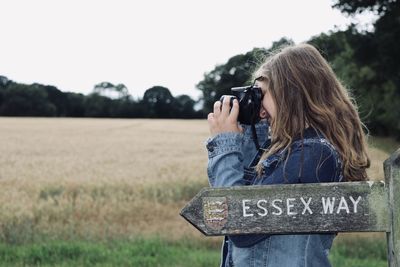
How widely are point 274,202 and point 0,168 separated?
1406 cm

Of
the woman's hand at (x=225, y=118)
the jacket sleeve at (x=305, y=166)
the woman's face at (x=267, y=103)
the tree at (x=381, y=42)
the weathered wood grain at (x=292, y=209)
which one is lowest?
the weathered wood grain at (x=292, y=209)

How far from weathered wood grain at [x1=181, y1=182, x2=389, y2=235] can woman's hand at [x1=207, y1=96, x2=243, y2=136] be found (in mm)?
285

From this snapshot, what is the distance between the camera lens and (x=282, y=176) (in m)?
1.84

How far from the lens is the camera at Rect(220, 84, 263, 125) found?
6.57 ft

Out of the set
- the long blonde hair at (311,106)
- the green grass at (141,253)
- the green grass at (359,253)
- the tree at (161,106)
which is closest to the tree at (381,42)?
the green grass at (359,253)

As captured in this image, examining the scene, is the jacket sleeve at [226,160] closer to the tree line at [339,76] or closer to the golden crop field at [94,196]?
the tree line at [339,76]

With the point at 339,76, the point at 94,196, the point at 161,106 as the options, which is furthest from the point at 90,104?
the point at 94,196

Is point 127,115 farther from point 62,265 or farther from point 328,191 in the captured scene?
point 328,191

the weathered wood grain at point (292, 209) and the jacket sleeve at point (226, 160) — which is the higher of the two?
the jacket sleeve at point (226, 160)

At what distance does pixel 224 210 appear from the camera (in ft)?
5.70

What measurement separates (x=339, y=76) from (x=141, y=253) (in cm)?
2968

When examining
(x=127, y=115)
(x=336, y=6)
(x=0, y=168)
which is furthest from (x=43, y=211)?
(x=127, y=115)

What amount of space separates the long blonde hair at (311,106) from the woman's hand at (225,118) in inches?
5.1

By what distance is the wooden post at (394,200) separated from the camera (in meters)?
1.67
